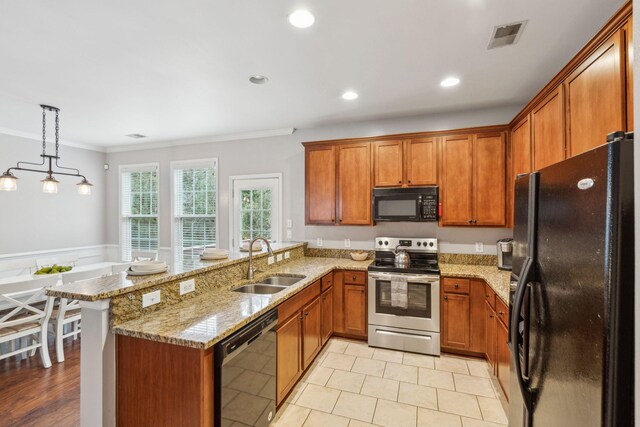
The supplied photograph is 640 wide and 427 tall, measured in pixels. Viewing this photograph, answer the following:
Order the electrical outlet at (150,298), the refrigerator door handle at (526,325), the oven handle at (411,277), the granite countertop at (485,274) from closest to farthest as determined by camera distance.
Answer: the refrigerator door handle at (526,325) < the electrical outlet at (150,298) < the granite countertop at (485,274) < the oven handle at (411,277)

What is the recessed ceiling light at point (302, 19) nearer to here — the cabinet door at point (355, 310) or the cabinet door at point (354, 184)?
the cabinet door at point (354, 184)

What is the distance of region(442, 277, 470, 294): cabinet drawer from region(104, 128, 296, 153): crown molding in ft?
9.63

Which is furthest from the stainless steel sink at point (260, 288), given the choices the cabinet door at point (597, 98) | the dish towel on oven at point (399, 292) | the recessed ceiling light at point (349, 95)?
the cabinet door at point (597, 98)

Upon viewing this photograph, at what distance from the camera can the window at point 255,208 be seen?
4.61m

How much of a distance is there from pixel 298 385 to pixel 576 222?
8.28ft

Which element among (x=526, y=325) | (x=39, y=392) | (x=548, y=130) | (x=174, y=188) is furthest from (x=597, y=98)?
(x=174, y=188)

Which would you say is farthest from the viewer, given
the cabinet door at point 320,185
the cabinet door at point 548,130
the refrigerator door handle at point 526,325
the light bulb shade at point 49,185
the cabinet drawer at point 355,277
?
the cabinet door at point 320,185

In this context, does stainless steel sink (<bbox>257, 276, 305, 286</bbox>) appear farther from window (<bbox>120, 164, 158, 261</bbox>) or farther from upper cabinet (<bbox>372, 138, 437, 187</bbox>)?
window (<bbox>120, 164, 158, 261</bbox>)

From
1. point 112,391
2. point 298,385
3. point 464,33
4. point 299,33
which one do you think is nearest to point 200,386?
point 112,391

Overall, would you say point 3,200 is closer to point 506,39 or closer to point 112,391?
point 112,391

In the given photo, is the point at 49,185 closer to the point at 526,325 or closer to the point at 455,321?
the point at 526,325

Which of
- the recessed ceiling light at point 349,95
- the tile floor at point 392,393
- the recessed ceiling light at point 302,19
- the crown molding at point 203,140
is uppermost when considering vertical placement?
the recessed ceiling light at point 349,95

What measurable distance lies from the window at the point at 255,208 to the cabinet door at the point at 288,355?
2174 millimetres

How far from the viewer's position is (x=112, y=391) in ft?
A: 5.44
